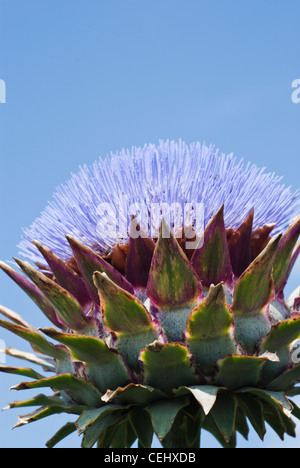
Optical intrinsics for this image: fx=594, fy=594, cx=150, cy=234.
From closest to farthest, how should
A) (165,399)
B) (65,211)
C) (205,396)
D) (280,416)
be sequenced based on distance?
(205,396)
(165,399)
(280,416)
(65,211)

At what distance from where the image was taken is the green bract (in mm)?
1771

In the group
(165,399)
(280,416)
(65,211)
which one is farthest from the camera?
(65,211)

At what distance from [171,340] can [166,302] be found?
117 millimetres

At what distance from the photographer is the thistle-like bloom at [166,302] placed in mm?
1784

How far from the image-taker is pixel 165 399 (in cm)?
183

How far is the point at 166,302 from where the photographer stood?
72.8 inches

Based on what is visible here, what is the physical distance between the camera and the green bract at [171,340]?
5.81 feet

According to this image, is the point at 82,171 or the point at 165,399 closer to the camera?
the point at 165,399

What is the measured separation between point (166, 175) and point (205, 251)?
13.5 inches

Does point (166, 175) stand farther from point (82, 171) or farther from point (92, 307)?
point (92, 307)

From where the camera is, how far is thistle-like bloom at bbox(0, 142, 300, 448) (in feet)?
5.85

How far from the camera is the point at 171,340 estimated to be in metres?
1.83
